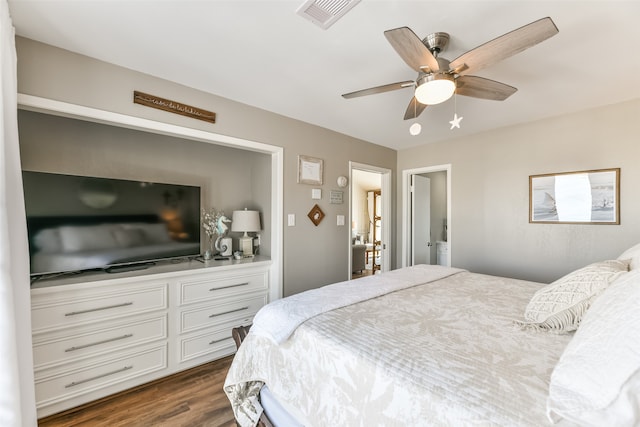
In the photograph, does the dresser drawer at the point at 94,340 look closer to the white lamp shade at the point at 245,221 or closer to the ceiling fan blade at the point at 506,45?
the white lamp shade at the point at 245,221

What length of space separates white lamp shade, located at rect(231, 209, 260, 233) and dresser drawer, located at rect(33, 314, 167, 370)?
1.10 metres

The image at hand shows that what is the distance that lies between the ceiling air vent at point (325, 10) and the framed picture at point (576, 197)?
277 cm

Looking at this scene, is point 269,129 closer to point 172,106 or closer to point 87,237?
point 172,106

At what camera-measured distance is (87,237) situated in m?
2.03

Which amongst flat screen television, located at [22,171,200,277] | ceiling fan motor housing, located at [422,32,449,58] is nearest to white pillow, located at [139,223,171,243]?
flat screen television, located at [22,171,200,277]

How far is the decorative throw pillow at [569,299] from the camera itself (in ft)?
3.76

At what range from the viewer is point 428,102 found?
162 centimetres

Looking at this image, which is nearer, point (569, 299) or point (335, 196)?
point (569, 299)

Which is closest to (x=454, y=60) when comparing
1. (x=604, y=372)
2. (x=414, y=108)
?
(x=414, y=108)

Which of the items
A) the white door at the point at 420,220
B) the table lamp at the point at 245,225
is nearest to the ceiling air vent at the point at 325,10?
the table lamp at the point at 245,225

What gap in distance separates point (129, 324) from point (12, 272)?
32.6 inches

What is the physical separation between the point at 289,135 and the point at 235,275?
157cm

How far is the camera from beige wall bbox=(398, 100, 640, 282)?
7.80ft

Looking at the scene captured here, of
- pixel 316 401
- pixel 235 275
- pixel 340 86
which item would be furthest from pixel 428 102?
pixel 235 275
